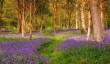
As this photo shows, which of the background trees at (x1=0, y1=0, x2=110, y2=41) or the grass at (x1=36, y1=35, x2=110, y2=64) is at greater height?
the background trees at (x1=0, y1=0, x2=110, y2=41)

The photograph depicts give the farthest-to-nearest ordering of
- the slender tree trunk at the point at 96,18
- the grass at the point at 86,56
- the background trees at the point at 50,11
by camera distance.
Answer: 1. the background trees at the point at 50,11
2. the slender tree trunk at the point at 96,18
3. the grass at the point at 86,56

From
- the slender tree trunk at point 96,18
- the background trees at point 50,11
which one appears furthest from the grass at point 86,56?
the background trees at point 50,11

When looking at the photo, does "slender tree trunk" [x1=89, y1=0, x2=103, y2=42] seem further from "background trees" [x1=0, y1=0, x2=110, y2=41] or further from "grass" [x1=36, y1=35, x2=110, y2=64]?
"grass" [x1=36, y1=35, x2=110, y2=64]

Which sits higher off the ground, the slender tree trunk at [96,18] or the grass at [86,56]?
the slender tree trunk at [96,18]

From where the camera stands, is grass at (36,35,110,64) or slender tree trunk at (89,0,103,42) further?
slender tree trunk at (89,0,103,42)

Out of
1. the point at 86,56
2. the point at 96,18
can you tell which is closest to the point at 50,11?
the point at 96,18

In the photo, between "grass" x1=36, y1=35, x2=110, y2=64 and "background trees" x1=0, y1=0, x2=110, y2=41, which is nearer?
"grass" x1=36, y1=35, x2=110, y2=64

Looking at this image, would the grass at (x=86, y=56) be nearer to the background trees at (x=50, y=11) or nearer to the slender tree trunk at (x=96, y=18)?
the slender tree trunk at (x=96, y=18)

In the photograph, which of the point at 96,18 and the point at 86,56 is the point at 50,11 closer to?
the point at 96,18

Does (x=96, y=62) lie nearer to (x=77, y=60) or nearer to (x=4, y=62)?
(x=77, y=60)

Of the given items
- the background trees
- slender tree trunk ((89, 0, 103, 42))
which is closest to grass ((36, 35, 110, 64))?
slender tree trunk ((89, 0, 103, 42))

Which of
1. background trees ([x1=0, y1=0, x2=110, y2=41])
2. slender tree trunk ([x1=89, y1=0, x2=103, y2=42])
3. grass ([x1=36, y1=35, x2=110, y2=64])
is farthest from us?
background trees ([x1=0, y1=0, x2=110, y2=41])

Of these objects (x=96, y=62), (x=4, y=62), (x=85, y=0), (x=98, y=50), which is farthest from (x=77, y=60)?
(x=85, y=0)

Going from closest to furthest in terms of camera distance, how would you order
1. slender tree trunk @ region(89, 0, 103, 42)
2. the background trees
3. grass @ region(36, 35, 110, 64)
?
grass @ region(36, 35, 110, 64) → slender tree trunk @ region(89, 0, 103, 42) → the background trees
